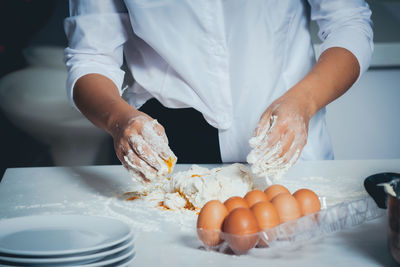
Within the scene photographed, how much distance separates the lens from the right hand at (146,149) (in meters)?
0.88

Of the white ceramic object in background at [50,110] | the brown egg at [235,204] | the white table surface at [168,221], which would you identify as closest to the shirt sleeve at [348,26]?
the white table surface at [168,221]

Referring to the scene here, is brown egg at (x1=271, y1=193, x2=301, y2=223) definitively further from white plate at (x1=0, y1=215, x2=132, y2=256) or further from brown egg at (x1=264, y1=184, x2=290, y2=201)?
white plate at (x1=0, y1=215, x2=132, y2=256)

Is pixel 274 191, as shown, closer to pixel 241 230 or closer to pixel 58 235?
pixel 241 230

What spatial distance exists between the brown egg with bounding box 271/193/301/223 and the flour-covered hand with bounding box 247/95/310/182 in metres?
0.19

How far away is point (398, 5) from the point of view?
2.62 meters

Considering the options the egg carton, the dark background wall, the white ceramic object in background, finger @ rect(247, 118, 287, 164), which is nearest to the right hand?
finger @ rect(247, 118, 287, 164)

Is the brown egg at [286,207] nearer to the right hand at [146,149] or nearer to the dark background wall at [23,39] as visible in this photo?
the right hand at [146,149]

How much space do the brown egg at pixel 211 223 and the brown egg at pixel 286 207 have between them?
71 mm

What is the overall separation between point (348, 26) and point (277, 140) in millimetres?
439

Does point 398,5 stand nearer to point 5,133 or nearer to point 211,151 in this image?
point 211,151

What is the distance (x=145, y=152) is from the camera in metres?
0.88

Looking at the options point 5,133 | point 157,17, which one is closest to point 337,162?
point 157,17

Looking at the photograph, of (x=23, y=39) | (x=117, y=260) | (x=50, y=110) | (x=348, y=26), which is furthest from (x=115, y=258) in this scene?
(x=23, y=39)

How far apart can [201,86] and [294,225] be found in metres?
0.61
